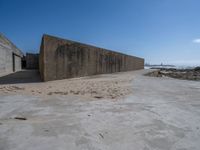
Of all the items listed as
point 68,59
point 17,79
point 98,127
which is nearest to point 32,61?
point 17,79

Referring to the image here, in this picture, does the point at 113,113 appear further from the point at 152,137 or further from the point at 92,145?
the point at 92,145

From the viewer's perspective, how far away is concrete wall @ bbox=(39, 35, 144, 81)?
883cm

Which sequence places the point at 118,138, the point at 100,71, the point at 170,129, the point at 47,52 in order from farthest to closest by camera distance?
the point at 100,71, the point at 47,52, the point at 170,129, the point at 118,138

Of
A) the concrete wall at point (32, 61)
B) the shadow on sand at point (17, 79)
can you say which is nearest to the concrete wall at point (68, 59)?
the shadow on sand at point (17, 79)

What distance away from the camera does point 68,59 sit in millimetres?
10141

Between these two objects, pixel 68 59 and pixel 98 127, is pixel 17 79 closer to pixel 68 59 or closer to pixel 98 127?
pixel 68 59

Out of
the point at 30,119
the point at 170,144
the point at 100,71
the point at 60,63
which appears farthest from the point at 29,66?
the point at 170,144

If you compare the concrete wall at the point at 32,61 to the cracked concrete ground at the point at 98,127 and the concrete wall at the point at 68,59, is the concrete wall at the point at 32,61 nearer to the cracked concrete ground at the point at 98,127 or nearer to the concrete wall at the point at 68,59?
the concrete wall at the point at 68,59

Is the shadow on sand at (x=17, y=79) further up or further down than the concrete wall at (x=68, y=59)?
further down

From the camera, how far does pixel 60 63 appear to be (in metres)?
9.53

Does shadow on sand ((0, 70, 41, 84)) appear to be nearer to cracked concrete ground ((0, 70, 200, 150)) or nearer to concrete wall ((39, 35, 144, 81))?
concrete wall ((39, 35, 144, 81))

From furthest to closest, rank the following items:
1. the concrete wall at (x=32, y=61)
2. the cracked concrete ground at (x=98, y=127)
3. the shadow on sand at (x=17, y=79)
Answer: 1. the concrete wall at (x=32, y=61)
2. the shadow on sand at (x=17, y=79)
3. the cracked concrete ground at (x=98, y=127)

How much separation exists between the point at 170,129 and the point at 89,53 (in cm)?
1063

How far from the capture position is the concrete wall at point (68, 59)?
8.83 meters
